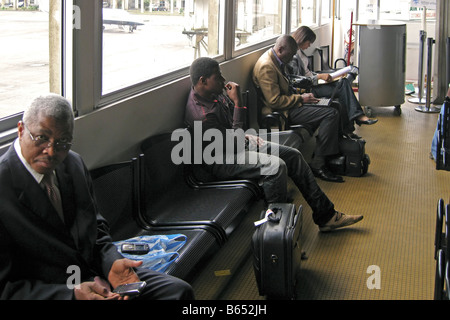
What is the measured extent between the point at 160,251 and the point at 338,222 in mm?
1839

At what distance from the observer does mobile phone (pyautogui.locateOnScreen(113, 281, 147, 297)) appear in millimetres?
2297

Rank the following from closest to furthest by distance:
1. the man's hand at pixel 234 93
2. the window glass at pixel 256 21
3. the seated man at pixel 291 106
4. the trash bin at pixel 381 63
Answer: the man's hand at pixel 234 93, the seated man at pixel 291 106, the window glass at pixel 256 21, the trash bin at pixel 381 63

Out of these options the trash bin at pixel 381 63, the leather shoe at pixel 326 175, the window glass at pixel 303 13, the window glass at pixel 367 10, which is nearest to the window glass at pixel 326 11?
the window glass at pixel 367 10

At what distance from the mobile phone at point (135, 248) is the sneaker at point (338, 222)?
1.94 metres

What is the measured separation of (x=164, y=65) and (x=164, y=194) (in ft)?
4.01

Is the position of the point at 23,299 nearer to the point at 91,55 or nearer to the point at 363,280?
the point at 91,55

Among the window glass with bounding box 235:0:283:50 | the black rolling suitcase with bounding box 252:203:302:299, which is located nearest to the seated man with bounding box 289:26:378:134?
the window glass with bounding box 235:0:283:50

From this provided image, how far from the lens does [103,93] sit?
3.60m

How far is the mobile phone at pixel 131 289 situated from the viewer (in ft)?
7.54

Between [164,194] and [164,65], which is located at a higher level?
[164,65]

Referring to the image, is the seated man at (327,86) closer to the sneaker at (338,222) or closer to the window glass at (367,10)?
the sneaker at (338,222)

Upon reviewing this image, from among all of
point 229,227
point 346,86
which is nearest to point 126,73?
point 229,227

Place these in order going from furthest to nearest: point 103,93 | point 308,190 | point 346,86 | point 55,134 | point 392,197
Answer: point 346,86
point 392,197
point 308,190
point 103,93
point 55,134

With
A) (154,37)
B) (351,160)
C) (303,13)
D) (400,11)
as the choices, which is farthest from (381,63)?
(154,37)
